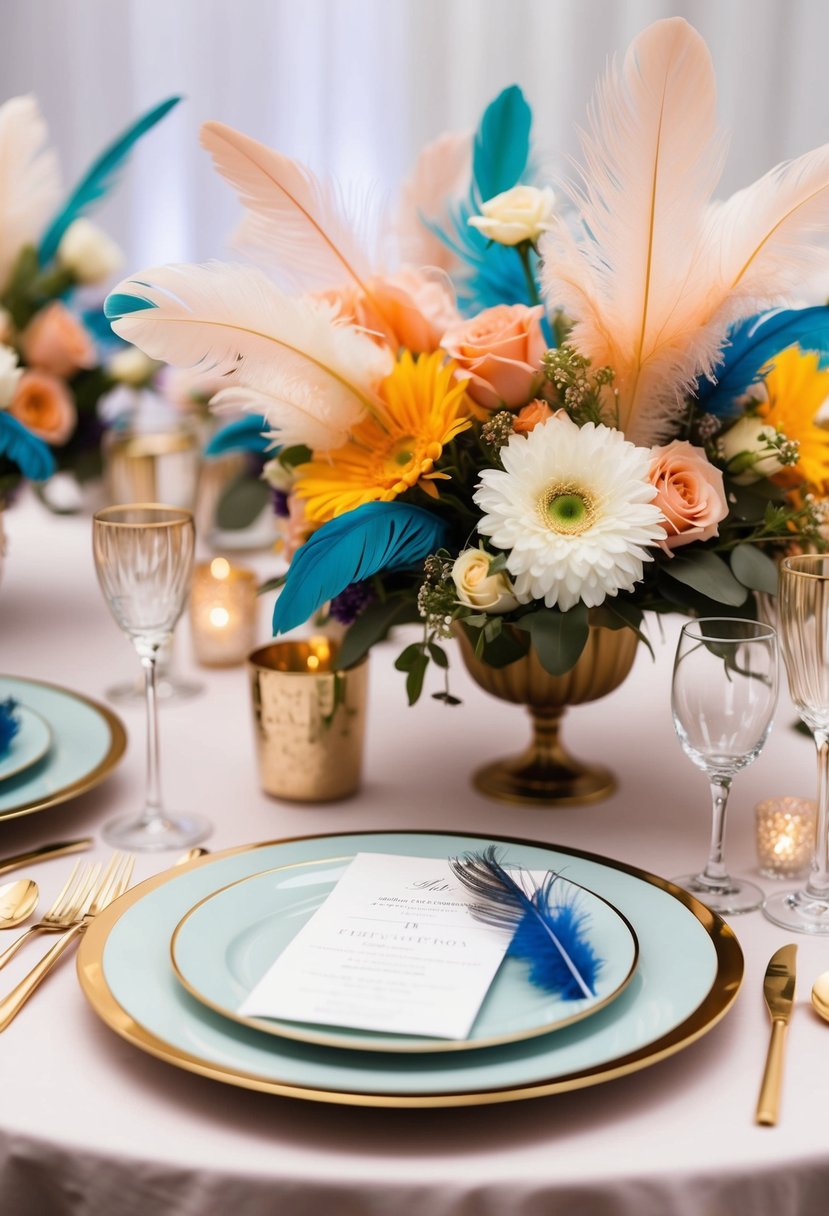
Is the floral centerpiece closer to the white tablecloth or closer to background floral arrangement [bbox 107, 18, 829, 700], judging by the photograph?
background floral arrangement [bbox 107, 18, 829, 700]

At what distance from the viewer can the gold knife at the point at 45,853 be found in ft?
3.36

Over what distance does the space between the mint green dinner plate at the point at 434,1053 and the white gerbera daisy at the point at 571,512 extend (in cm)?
20

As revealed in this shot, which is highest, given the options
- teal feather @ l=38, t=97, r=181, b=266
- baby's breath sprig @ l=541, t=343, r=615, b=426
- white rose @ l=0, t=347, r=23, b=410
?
teal feather @ l=38, t=97, r=181, b=266

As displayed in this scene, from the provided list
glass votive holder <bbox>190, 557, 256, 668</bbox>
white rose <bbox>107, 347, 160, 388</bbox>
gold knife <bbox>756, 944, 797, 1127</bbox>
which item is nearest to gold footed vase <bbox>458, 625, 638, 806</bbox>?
gold knife <bbox>756, 944, 797, 1127</bbox>

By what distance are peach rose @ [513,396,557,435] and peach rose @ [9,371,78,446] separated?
0.87m

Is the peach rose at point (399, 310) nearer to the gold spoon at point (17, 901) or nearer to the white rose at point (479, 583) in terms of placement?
the white rose at point (479, 583)

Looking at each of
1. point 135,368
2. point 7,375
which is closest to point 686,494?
point 7,375

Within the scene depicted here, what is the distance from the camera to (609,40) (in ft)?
13.3

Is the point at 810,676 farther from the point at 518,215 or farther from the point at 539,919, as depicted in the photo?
the point at 518,215

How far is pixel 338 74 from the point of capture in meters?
4.21

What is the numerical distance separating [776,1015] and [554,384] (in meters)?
0.47

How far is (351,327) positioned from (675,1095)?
23.8 inches

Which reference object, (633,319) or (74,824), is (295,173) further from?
(74,824)

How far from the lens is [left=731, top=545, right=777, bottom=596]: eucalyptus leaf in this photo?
1007 millimetres
